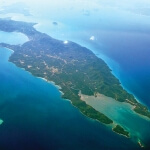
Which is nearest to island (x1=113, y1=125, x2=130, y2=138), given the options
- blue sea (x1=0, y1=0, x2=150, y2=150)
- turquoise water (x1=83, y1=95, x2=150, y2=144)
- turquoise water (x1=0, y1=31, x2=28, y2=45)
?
turquoise water (x1=83, y1=95, x2=150, y2=144)

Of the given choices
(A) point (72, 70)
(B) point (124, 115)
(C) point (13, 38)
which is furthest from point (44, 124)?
(C) point (13, 38)

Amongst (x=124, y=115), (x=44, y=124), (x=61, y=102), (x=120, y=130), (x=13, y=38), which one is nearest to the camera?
(x=120, y=130)

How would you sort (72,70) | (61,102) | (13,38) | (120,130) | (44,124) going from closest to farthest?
(120,130) → (44,124) → (61,102) → (72,70) → (13,38)

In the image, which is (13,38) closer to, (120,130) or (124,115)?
(124,115)

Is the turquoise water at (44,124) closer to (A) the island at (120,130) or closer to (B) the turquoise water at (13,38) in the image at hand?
(A) the island at (120,130)

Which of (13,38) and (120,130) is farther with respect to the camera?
(13,38)

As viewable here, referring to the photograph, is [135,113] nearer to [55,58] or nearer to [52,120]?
[52,120]

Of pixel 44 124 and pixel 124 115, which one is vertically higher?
pixel 44 124

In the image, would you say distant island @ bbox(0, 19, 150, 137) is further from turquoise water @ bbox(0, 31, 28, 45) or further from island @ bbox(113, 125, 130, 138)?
turquoise water @ bbox(0, 31, 28, 45)

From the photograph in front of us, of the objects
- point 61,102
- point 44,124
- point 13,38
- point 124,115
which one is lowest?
point 13,38
